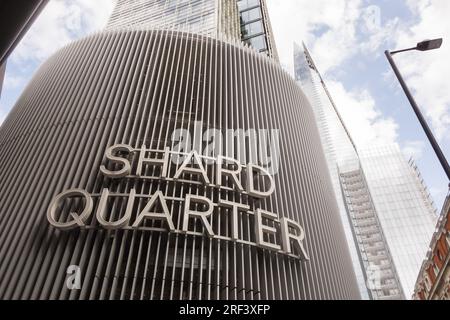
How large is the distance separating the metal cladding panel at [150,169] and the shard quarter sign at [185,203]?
22 cm

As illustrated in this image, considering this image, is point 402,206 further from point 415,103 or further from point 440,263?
point 415,103

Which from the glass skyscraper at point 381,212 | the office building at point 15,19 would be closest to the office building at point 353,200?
the glass skyscraper at point 381,212

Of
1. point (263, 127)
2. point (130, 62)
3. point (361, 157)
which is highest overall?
point (361, 157)

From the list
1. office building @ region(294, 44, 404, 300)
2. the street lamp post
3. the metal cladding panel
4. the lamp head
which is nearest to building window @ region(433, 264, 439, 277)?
the metal cladding panel

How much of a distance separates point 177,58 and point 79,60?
554 centimetres

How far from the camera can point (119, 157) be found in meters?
15.4

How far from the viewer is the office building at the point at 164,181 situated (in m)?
12.7

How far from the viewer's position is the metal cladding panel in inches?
495

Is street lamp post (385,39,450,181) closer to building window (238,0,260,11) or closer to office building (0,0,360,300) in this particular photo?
office building (0,0,360,300)

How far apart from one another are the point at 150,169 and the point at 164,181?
0.97 meters

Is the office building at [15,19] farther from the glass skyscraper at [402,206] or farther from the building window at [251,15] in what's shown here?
the glass skyscraper at [402,206]

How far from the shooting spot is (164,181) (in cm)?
1520
